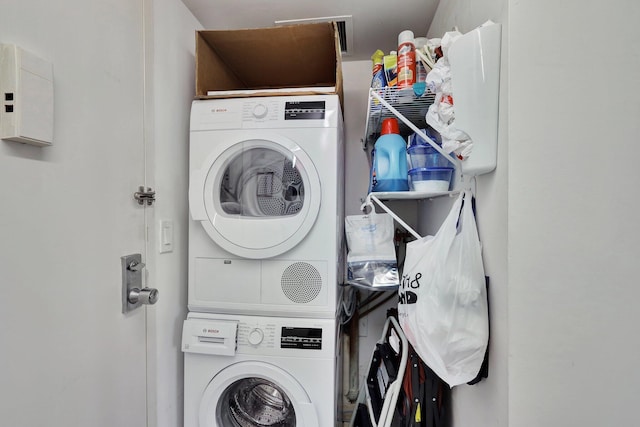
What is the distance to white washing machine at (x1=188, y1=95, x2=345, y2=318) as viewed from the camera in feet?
3.95

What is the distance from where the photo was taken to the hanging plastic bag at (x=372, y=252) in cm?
123

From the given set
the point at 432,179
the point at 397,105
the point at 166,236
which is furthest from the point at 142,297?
the point at 397,105

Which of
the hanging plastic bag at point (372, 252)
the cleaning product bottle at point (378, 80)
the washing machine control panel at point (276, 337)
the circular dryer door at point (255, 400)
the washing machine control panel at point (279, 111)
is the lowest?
the circular dryer door at point (255, 400)

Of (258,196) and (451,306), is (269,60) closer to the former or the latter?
(258,196)

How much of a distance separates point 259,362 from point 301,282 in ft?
1.23

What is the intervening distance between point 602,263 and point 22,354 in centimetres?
148

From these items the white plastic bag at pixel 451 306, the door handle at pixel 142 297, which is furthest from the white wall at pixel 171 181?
the white plastic bag at pixel 451 306

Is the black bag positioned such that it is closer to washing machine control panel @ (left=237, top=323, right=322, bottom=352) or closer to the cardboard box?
washing machine control panel @ (left=237, top=323, right=322, bottom=352)

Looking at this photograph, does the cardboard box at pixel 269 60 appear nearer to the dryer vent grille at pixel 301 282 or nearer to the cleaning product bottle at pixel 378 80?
the cleaning product bottle at pixel 378 80

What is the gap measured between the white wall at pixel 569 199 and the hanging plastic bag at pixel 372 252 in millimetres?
551

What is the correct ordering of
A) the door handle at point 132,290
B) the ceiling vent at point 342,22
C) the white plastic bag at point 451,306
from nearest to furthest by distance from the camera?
the white plastic bag at point 451,306
the door handle at point 132,290
the ceiling vent at point 342,22

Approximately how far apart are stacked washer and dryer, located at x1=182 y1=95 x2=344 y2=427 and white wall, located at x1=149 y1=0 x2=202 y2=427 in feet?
0.29

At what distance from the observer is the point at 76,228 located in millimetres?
854

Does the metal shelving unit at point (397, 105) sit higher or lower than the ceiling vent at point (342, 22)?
lower
